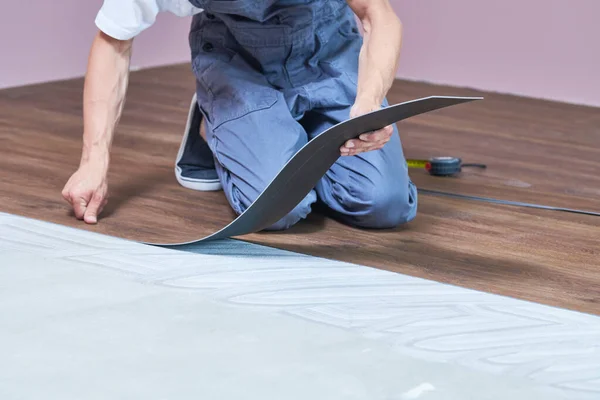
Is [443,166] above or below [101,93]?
below

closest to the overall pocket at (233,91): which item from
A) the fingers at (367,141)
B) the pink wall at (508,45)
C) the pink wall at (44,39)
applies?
the fingers at (367,141)

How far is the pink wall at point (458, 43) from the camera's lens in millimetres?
3760

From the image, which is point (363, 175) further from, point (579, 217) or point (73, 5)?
point (73, 5)

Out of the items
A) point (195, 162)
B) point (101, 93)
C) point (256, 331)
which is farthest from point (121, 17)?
point (256, 331)

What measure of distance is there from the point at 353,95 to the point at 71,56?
206 cm

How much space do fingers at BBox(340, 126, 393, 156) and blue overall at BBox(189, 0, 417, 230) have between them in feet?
0.99

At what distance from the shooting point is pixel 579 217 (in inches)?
92.0

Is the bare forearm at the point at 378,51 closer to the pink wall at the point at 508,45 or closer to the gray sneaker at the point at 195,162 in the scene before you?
the gray sneaker at the point at 195,162

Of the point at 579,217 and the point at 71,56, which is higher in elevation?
the point at 579,217

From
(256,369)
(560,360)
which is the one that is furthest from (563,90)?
(256,369)

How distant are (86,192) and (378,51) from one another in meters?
0.71

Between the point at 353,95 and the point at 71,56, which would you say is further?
the point at 71,56

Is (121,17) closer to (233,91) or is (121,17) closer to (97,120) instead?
(97,120)

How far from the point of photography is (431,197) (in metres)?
2.46
